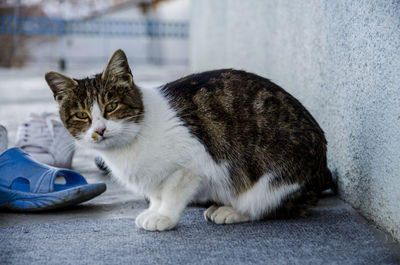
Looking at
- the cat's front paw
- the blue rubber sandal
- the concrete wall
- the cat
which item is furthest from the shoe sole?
the concrete wall

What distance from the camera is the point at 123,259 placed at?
1.55 m

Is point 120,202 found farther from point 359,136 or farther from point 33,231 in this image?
point 359,136

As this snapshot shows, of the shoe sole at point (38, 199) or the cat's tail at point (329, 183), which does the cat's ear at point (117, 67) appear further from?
the cat's tail at point (329, 183)

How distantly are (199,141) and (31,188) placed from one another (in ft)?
2.52

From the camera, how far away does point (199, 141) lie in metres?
1.88

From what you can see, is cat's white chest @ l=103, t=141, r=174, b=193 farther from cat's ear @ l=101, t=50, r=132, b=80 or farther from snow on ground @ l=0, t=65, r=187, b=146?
snow on ground @ l=0, t=65, r=187, b=146

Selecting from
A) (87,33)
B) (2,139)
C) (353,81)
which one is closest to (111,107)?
(2,139)

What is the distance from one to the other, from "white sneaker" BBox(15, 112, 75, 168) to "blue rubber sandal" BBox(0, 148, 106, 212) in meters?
0.62

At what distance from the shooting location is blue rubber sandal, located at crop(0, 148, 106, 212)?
6.69 feet

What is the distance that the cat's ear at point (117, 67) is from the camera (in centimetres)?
186

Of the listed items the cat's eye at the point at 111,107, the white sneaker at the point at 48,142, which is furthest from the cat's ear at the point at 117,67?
the white sneaker at the point at 48,142

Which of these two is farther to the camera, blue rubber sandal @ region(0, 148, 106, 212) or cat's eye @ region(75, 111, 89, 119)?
A: blue rubber sandal @ region(0, 148, 106, 212)

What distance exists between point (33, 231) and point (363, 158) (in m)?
1.29

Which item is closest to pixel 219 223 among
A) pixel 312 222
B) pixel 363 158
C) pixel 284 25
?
pixel 312 222
